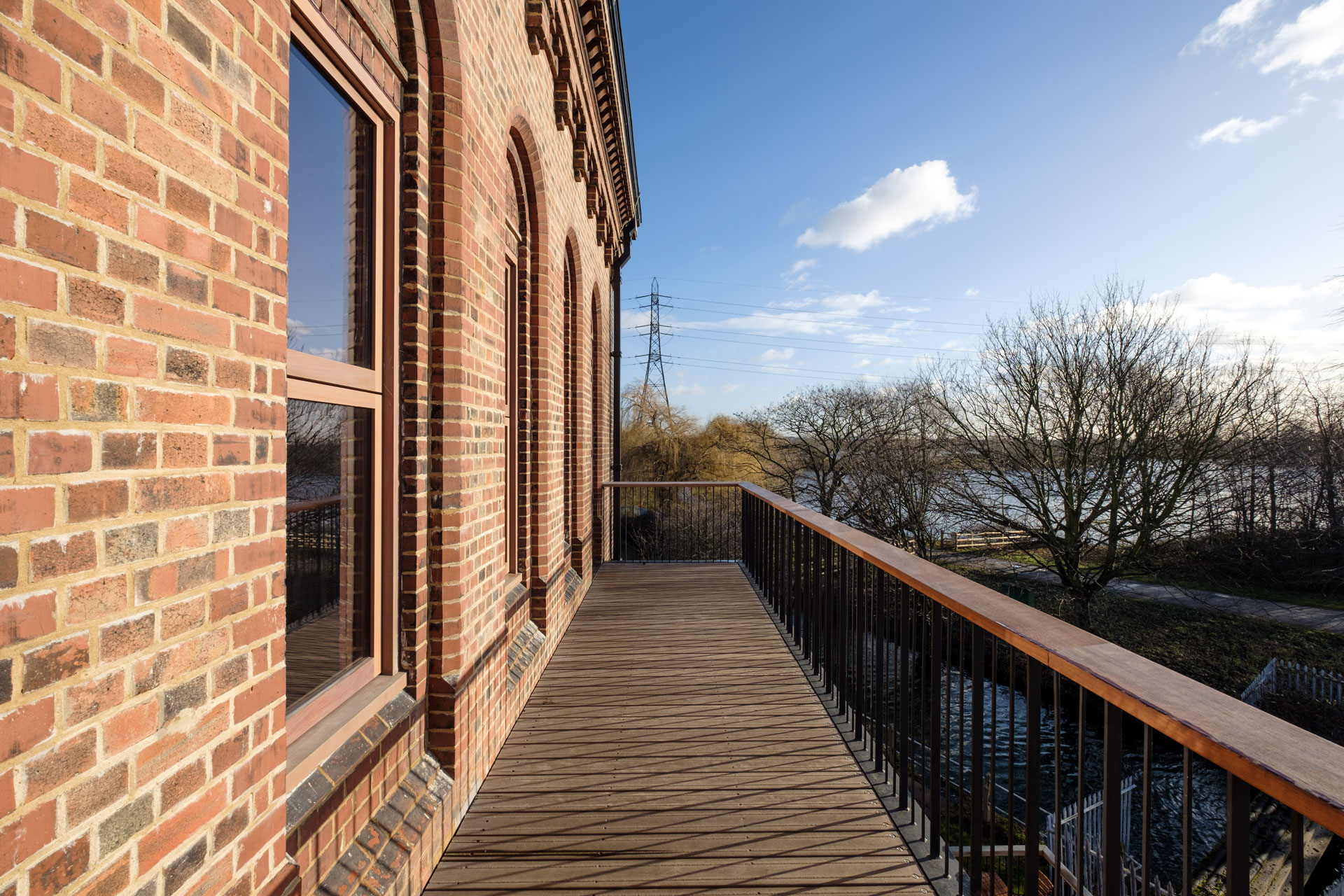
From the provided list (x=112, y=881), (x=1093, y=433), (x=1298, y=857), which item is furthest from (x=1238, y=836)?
(x=1093, y=433)

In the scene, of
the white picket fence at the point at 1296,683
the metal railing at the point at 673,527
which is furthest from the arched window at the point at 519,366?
the white picket fence at the point at 1296,683

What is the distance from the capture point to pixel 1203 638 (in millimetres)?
14844

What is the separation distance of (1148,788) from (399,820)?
1943 millimetres

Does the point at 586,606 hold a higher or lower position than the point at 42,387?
lower

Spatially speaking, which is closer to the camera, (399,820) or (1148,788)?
(1148,788)

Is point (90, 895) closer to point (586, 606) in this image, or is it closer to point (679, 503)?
point (586, 606)

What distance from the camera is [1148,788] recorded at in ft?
3.96

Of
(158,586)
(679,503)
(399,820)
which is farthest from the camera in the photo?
(679,503)

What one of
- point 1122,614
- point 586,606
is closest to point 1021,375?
Answer: point 1122,614

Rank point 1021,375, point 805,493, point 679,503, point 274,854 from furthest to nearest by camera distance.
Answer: point 805,493 < point 679,503 < point 1021,375 < point 274,854

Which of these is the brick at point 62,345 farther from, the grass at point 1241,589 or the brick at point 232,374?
the grass at point 1241,589

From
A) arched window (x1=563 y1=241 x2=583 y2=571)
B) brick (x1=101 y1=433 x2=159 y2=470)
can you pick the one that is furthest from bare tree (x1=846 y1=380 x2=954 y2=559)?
brick (x1=101 y1=433 x2=159 y2=470)

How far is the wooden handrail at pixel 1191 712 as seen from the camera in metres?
0.88

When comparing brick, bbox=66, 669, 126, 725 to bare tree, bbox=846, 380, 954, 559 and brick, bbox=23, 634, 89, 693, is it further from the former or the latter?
bare tree, bbox=846, 380, 954, 559
